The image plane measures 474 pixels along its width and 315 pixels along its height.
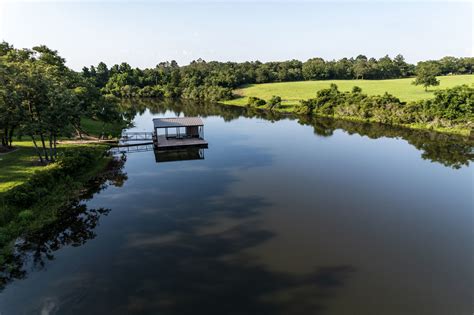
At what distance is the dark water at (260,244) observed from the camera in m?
14.5

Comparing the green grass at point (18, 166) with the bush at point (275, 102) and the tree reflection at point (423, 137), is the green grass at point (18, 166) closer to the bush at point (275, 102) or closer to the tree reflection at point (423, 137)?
the tree reflection at point (423, 137)

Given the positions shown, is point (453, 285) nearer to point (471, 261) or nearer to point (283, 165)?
point (471, 261)

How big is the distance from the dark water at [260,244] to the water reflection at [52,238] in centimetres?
12

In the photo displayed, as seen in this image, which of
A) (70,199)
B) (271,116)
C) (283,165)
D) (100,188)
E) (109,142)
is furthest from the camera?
(271,116)

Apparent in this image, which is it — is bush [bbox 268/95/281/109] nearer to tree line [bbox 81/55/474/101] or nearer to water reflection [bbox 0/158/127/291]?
tree line [bbox 81/55/474/101]

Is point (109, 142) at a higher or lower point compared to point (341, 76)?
lower

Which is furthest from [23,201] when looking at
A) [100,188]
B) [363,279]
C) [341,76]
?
[341,76]

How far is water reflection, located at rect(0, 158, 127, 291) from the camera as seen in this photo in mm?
17016

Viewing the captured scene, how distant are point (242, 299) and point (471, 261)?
14613 mm

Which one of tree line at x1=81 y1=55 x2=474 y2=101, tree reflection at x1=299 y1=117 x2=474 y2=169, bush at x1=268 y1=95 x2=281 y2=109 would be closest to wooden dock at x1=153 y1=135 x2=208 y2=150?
tree reflection at x1=299 y1=117 x2=474 y2=169

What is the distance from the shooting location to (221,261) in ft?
57.1

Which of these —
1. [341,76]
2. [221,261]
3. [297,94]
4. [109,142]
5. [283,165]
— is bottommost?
[221,261]

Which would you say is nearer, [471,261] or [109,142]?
[471,261]

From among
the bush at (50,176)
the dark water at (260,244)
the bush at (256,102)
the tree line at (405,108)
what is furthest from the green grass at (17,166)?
the bush at (256,102)
